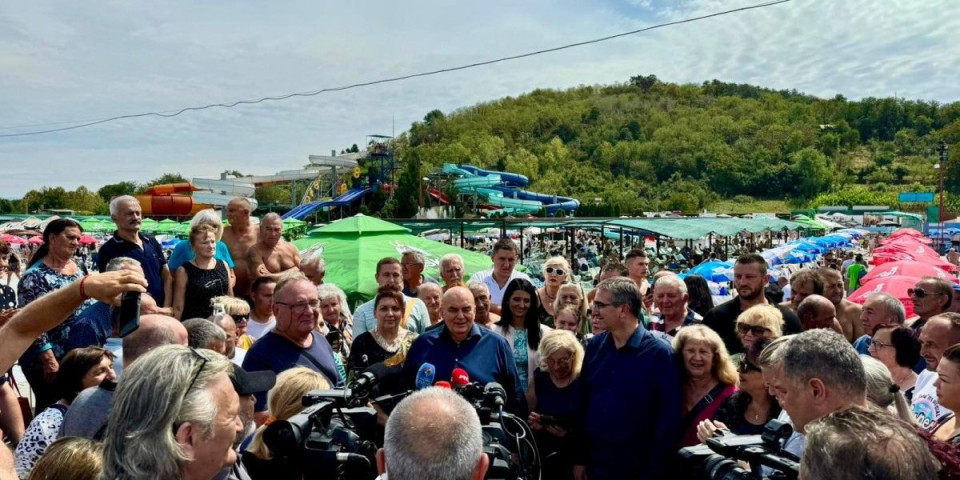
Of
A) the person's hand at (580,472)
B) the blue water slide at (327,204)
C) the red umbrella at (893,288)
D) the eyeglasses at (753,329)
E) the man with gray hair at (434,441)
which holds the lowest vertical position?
the blue water slide at (327,204)

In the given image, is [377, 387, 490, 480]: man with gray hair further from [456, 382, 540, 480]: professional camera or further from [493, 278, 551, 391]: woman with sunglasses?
[493, 278, 551, 391]: woman with sunglasses

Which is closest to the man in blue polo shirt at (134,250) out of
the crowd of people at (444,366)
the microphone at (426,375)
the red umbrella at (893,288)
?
the crowd of people at (444,366)

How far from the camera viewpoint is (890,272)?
9.37 m

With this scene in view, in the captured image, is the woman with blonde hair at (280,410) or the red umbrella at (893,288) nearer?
the woman with blonde hair at (280,410)

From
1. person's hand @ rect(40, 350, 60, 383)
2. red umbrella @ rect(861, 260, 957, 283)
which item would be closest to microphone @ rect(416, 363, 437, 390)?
person's hand @ rect(40, 350, 60, 383)

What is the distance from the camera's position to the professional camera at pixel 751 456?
5.92ft

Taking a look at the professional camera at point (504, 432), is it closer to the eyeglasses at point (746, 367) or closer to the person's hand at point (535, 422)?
the person's hand at point (535, 422)

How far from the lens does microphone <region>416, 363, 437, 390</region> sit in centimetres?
360

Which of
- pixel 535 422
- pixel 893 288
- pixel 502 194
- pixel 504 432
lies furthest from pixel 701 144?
pixel 504 432

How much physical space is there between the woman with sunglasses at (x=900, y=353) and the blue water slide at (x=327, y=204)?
5057 centimetres

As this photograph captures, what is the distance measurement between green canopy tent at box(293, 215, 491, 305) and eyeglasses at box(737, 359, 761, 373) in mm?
Result: 5105

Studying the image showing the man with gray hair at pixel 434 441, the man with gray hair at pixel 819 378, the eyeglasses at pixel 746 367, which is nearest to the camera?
the man with gray hair at pixel 434 441

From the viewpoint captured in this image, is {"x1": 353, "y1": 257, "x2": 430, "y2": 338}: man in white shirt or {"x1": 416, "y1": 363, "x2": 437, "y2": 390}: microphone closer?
{"x1": 416, "y1": 363, "x2": 437, "y2": 390}: microphone

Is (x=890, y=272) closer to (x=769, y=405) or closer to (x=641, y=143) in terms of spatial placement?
(x=769, y=405)
